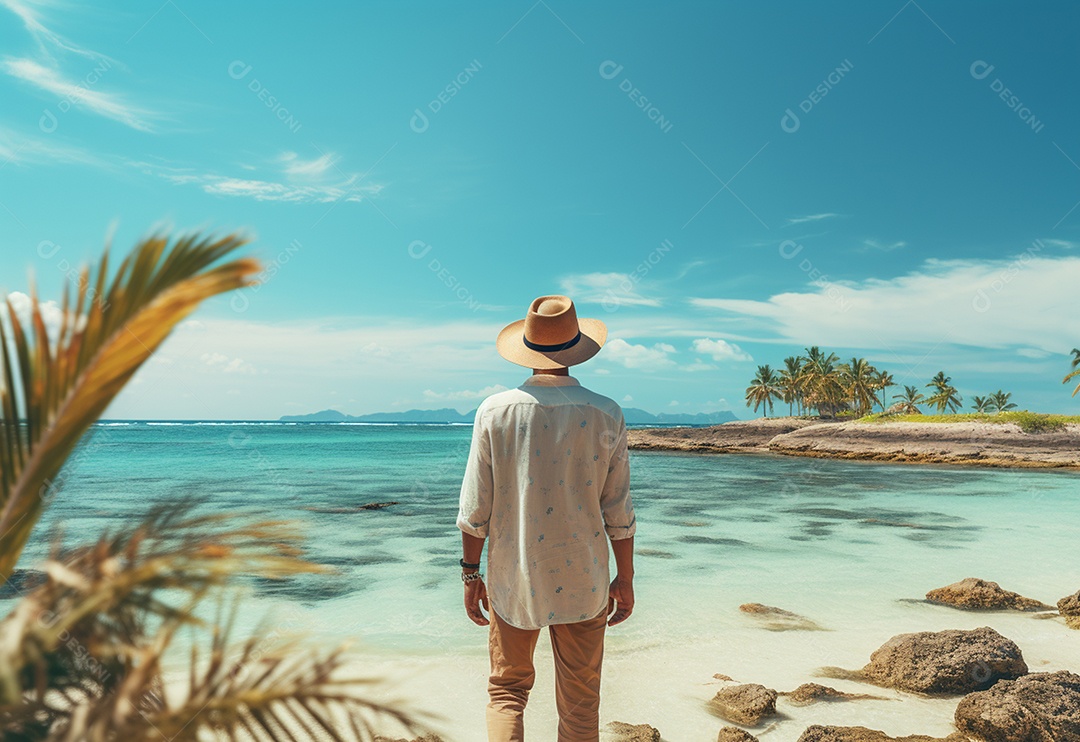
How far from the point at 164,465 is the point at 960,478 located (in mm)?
37129

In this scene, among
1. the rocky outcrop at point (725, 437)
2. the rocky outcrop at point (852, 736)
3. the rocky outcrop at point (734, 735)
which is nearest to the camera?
the rocky outcrop at point (852, 736)

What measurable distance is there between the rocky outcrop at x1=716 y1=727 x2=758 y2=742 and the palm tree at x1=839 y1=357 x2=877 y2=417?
226 ft

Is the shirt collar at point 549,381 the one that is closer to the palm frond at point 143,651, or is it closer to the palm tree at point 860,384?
the palm frond at point 143,651

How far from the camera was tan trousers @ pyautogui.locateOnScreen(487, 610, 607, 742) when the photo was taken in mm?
2828

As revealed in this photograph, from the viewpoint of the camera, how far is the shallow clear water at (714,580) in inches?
189

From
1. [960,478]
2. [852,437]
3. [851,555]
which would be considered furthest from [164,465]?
[852,437]

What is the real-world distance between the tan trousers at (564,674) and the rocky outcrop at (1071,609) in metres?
5.74

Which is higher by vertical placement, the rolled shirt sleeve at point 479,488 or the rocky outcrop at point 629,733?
the rolled shirt sleeve at point 479,488

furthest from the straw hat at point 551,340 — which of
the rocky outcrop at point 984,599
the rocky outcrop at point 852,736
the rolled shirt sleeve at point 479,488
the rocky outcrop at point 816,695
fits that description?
the rocky outcrop at point 984,599

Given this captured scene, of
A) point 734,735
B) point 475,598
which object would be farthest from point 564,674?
point 734,735

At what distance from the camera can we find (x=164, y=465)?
34312 mm

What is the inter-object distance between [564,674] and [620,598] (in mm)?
411

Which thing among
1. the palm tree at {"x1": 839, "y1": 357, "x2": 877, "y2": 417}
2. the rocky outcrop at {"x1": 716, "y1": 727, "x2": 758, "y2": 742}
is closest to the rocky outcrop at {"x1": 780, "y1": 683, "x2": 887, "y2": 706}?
the rocky outcrop at {"x1": 716, "y1": 727, "x2": 758, "y2": 742}

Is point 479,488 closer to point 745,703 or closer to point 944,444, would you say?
point 745,703
